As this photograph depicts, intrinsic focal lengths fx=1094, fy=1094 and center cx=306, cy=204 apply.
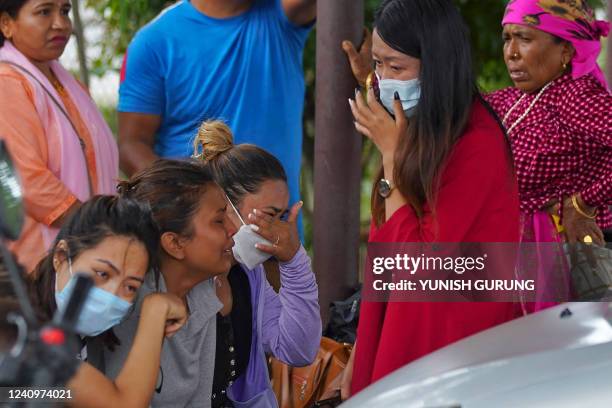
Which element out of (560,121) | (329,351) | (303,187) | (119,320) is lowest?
(303,187)

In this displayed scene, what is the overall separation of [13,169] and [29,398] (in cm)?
42

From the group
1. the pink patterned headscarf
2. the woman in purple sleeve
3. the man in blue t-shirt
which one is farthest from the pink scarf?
the pink patterned headscarf

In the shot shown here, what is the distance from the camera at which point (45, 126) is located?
12.0ft

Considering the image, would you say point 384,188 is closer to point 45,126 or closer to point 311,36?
point 45,126

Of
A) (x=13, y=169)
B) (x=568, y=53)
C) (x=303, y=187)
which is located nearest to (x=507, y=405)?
(x=13, y=169)

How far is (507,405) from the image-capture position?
7.38 feet

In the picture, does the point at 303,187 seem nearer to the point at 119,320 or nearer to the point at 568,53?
the point at 568,53

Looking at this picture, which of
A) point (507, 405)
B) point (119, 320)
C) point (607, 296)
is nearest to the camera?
point (507, 405)

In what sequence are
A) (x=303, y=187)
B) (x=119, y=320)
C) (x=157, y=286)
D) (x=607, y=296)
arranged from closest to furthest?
(x=119, y=320)
(x=157, y=286)
(x=607, y=296)
(x=303, y=187)

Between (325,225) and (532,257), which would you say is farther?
(325,225)

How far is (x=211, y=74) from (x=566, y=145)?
1375 mm

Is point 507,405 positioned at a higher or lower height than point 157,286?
higher

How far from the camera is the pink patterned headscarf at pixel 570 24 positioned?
3887 mm

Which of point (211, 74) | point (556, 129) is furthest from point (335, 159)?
point (556, 129)
